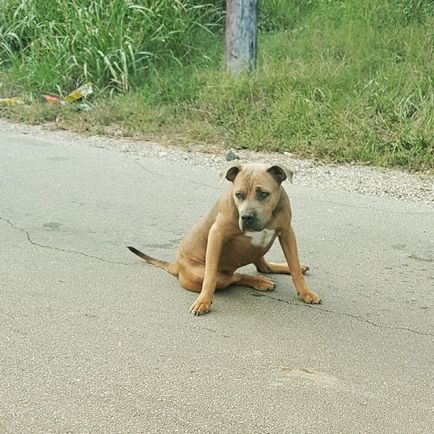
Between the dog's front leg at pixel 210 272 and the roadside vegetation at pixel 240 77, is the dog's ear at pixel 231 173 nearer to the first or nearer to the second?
the dog's front leg at pixel 210 272

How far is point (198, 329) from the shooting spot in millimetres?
4422

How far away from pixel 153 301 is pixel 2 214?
211 cm

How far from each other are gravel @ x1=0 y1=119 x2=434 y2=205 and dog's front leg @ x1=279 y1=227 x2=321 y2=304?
7.90 ft

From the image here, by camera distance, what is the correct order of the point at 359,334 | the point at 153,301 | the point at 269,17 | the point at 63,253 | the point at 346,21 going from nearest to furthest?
1. the point at 359,334
2. the point at 153,301
3. the point at 63,253
4. the point at 346,21
5. the point at 269,17

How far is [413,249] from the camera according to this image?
5832 mm

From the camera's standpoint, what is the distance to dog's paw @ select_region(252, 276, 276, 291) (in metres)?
4.95

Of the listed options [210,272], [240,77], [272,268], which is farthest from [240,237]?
[240,77]

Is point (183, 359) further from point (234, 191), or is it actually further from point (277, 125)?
point (277, 125)

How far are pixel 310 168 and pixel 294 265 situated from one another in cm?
333

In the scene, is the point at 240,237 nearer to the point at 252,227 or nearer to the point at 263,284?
the point at 252,227

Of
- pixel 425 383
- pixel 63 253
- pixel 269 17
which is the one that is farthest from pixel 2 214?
pixel 269 17

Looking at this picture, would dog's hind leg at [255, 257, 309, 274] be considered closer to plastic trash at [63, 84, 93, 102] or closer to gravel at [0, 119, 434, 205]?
gravel at [0, 119, 434, 205]

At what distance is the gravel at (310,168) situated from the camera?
7352mm

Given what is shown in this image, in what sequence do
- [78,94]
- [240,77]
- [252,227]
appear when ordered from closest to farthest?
[252,227] → [240,77] → [78,94]
